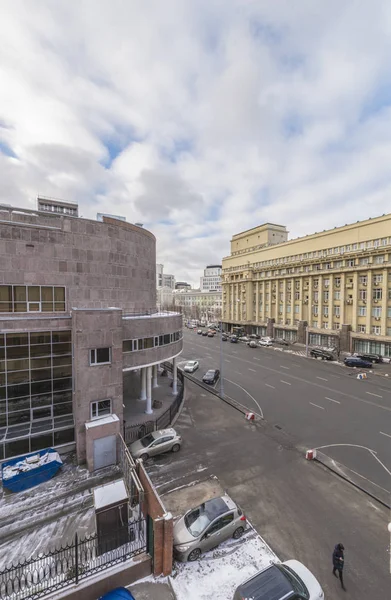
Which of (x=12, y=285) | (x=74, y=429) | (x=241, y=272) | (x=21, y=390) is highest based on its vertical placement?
(x=241, y=272)

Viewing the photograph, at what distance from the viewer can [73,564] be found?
324 inches

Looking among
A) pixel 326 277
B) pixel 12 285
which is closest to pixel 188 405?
pixel 12 285

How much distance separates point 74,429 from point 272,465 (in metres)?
11.0

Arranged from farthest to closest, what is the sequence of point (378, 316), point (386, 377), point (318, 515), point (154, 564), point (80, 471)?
point (378, 316) < point (386, 377) < point (80, 471) < point (318, 515) < point (154, 564)

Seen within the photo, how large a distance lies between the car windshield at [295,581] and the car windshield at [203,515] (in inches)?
99.7

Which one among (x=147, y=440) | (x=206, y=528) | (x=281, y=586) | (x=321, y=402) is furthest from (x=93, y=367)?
(x=321, y=402)

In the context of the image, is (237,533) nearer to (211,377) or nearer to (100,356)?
(100,356)

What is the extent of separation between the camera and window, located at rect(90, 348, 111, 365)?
14742 mm

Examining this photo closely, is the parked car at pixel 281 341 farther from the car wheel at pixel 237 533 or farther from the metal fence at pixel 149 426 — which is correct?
the car wheel at pixel 237 533

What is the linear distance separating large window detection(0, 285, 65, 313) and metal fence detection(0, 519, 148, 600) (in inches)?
443

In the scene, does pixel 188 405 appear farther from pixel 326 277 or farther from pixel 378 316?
A: pixel 326 277

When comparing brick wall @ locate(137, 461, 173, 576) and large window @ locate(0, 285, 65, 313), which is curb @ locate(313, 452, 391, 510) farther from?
large window @ locate(0, 285, 65, 313)

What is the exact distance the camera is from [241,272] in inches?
2714

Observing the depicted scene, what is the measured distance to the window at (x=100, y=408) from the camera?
1484 cm
